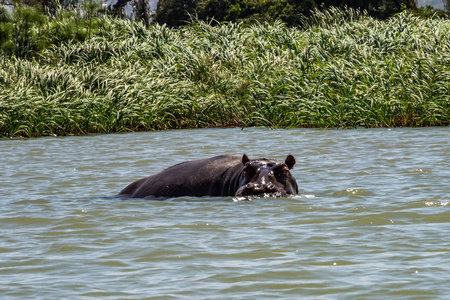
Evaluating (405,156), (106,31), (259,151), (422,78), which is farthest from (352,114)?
(106,31)

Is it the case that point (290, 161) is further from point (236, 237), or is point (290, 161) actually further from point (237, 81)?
point (237, 81)

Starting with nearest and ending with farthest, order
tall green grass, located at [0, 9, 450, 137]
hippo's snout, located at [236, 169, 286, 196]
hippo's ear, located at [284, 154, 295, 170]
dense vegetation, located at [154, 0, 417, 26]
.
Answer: hippo's snout, located at [236, 169, 286, 196] < hippo's ear, located at [284, 154, 295, 170] < tall green grass, located at [0, 9, 450, 137] < dense vegetation, located at [154, 0, 417, 26]

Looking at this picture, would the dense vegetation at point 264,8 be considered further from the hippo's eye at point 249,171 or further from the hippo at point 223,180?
the hippo's eye at point 249,171

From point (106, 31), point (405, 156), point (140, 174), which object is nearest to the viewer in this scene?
point (140, 174)

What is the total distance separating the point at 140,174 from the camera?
9586 millimetres

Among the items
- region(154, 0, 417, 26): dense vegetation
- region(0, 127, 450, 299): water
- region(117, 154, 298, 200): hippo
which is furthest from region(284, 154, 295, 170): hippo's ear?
region(154, 0, 417, 26): dense vegetation

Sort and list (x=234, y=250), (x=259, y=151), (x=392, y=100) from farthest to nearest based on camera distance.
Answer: (x=392, y=100), (x=259, y=151), (x=234, y=250)

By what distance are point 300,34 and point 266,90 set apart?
4.33 m

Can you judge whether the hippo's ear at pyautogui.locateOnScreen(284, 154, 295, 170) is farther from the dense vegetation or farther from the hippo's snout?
the dense vegetation

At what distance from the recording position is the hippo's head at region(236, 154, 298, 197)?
21.2 feet

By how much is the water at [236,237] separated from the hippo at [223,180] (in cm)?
15

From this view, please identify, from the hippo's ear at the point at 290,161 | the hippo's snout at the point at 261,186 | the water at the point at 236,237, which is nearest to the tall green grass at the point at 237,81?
the water at the point at 236,237

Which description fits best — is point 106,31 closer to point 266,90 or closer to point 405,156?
point 266,90

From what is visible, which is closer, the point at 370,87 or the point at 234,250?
the point at 234,250
